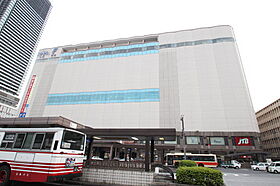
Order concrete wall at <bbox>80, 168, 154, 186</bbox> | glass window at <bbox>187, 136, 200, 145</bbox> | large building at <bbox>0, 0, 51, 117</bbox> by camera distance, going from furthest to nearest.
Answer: large building at <bbox>0, 0, 51, 117</bbox> → glass window at <bbox>187, 136, 200, 145</bbox> → concrete wall at <bbox>80, 168, 154, 186</bbox>

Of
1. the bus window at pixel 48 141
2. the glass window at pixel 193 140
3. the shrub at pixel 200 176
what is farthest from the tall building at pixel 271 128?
the bus window at pixel 48 141

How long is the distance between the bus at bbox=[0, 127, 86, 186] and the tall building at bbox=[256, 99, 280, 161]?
65.7 m

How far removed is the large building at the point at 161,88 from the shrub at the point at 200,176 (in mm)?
32511

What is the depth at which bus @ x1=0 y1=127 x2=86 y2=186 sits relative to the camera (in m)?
7.77

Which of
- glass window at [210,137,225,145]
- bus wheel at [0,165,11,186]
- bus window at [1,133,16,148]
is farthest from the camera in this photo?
glass window at [210,137,225,145]

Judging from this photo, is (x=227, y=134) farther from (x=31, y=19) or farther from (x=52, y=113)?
(x=31, y=19)

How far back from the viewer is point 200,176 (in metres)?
9.09

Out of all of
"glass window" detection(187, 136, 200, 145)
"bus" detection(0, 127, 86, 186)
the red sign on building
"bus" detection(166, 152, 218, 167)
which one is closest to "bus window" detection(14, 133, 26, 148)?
"bus" detection(0, 127, 86, 186)

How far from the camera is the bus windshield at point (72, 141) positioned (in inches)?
330

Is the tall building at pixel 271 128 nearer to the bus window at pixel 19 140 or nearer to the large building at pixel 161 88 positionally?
the large building at pixel 161 88

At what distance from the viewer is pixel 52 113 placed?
49750 millimetres

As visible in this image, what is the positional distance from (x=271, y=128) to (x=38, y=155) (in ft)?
247

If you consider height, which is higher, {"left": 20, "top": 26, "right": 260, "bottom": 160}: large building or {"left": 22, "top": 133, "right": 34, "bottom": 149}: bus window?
{"left": 20, "top": 26, "right": 260, "bottom": 160}: large building

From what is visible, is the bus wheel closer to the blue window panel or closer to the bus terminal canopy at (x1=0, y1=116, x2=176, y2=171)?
the bus terminal canopy at (x1=0, y1=116, x2=176, y2=171)
